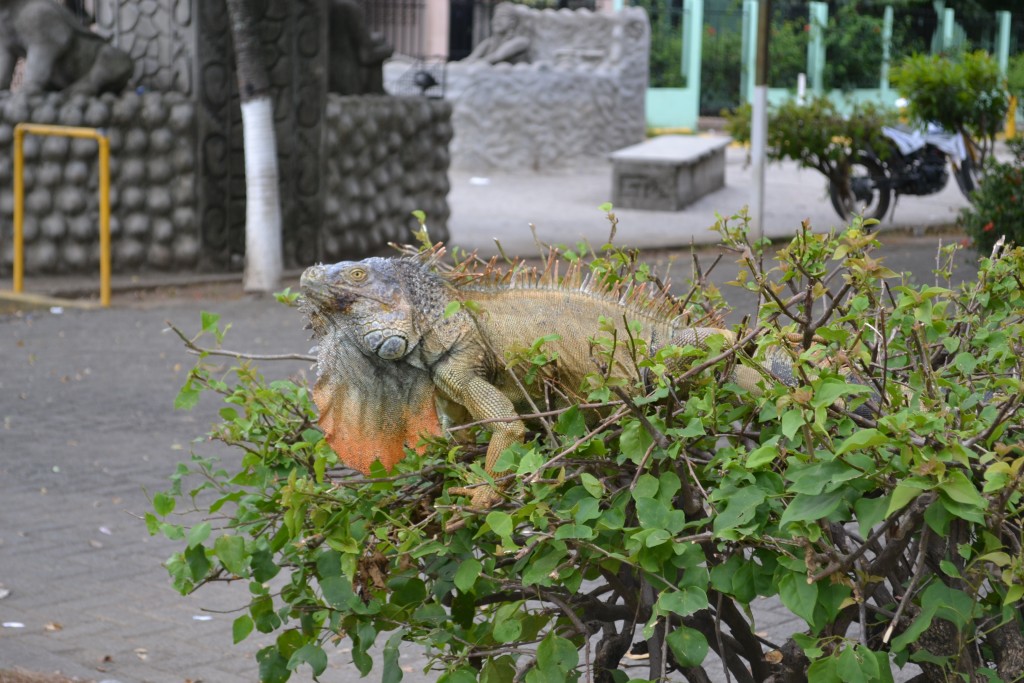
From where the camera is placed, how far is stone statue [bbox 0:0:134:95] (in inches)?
489

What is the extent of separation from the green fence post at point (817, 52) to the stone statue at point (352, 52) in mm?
21020

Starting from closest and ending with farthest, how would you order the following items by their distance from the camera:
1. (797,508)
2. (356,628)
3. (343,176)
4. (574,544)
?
(797,508)
(574,544)
(356,628)
(343,176)

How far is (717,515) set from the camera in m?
2.52


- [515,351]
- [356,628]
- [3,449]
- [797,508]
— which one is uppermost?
[515,351]

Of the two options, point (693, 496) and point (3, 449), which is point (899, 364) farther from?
point (3, 449)

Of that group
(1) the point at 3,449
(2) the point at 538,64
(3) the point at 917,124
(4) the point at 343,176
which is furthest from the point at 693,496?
(2) the point at 538,64

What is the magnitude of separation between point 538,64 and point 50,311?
14876 millimetres

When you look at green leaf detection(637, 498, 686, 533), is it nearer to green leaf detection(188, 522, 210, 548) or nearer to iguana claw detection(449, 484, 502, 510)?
iguana claw detection(449, 484, 502, 510)

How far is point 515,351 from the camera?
2.88 metres

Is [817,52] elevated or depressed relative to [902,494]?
elevated

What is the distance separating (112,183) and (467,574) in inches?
421

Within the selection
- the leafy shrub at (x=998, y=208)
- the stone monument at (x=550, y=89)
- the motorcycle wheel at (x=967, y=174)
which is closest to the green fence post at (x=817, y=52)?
the stone monument at (x=550, y=89)

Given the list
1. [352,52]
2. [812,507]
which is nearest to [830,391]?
[812,507]

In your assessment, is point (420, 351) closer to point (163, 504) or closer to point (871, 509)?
point (163, 504)
